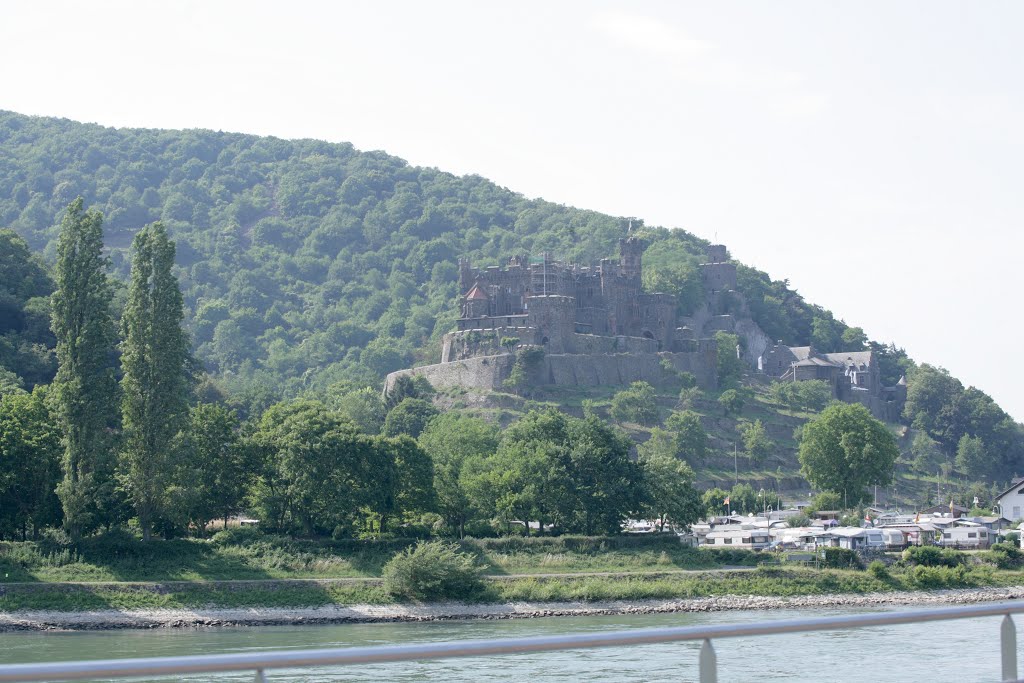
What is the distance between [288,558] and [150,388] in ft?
27.4

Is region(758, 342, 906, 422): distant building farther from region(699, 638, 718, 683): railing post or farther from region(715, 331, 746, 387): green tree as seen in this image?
region(699, 638, 718, 683): railing post

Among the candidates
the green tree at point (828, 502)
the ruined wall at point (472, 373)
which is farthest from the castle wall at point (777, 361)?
the green tree at point (828, 502)

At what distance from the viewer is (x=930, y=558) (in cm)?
6125

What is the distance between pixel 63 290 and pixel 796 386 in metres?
78.4

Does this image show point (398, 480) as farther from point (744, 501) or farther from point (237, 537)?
point (744, 501)

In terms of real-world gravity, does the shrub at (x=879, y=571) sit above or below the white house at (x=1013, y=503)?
below

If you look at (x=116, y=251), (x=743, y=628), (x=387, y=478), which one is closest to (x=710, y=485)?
(x=387, y=478)

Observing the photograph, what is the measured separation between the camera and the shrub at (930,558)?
201 feet

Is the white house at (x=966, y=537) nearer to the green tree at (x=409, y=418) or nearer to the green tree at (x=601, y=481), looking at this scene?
the green tree at (x=601, y=481)

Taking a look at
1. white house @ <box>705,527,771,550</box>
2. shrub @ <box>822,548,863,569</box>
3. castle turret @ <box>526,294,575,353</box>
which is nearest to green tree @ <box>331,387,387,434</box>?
castle turret @ <box>526,294,575,353</box>

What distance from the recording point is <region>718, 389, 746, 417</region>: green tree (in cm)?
11094

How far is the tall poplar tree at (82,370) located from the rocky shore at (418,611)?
18.6 feet

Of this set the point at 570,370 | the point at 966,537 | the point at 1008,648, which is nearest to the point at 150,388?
the point at 966,537

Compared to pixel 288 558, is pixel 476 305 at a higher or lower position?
higher
